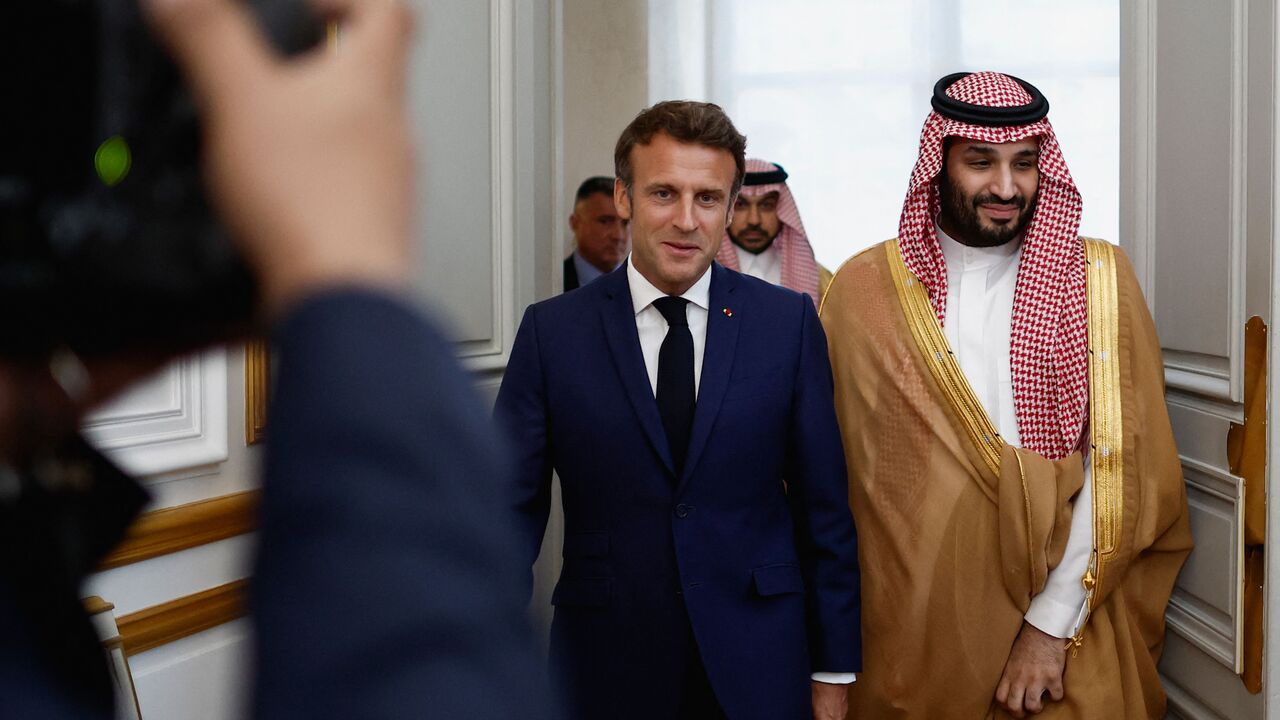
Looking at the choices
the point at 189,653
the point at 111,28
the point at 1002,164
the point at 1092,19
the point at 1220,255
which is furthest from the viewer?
the point at 1092,19

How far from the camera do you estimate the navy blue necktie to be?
2291 mm

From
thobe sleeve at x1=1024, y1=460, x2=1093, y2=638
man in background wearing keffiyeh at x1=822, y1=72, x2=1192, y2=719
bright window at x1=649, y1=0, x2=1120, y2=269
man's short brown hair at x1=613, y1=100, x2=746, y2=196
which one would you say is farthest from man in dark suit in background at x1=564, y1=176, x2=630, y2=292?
thobe sleeve at x1=1024, y1=460, x2=1093, y2=638

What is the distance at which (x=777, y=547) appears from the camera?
2.31 m

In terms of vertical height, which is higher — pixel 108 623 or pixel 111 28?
pixel 111 28

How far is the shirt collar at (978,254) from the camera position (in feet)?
9.54

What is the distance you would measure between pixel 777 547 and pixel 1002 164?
1.23 metres

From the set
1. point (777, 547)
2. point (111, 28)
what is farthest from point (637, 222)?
point (111, 28)

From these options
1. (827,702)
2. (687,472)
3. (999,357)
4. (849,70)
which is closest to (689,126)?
(687,472)

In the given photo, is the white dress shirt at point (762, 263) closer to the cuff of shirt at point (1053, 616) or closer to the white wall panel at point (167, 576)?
the cuff of shirt at point (1053, 616)

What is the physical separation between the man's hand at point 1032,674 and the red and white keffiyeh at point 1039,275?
44cm

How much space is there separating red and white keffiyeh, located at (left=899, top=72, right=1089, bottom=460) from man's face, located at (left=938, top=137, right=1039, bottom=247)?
4 cm

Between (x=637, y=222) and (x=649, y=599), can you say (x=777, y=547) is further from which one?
(x=637, y=222)

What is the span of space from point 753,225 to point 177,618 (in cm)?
349

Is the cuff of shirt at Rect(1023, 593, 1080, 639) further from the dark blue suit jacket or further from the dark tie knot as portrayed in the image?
the dark tie knot
